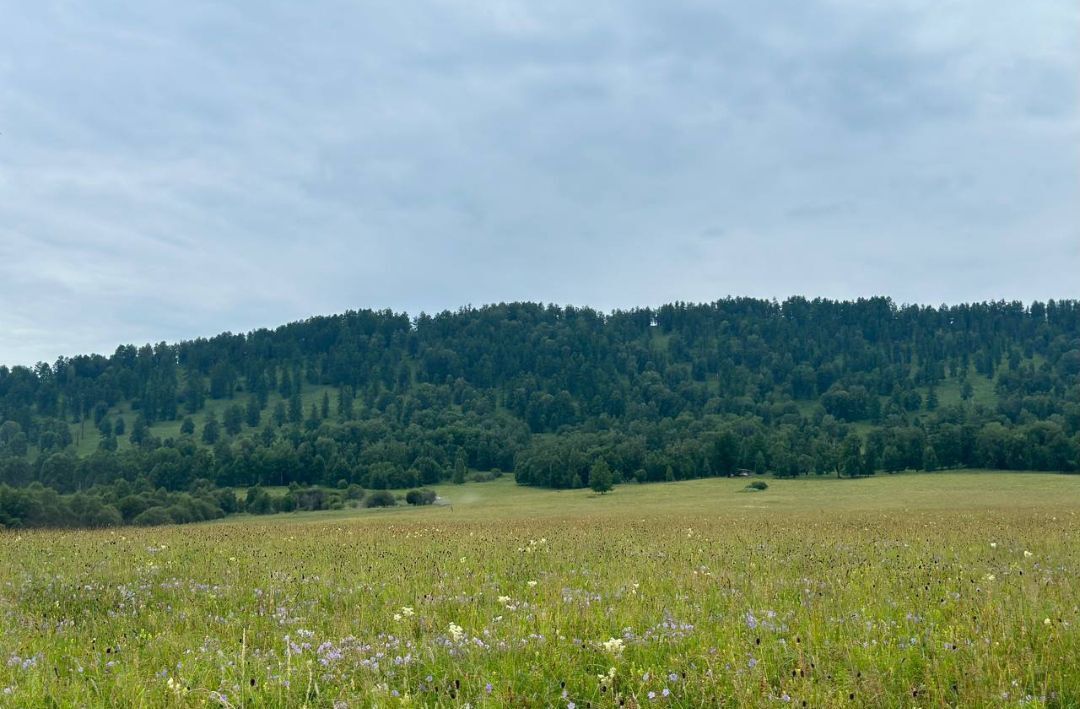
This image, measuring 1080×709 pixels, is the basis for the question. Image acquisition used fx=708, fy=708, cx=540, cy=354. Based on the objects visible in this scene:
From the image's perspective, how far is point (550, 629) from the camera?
7.30 meters

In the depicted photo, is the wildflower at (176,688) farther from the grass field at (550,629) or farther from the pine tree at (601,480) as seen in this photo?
the pine tree at (601,480)

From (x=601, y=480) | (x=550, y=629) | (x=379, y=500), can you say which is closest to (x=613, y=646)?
(x=550, y=629)

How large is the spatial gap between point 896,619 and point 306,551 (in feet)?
40.2

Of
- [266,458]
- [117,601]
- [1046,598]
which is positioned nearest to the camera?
[1046,598]

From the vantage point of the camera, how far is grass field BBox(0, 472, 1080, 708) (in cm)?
580

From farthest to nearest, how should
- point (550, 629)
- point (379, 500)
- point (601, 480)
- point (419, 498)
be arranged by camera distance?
point (379, 500) → point (419, 498) → point (601, 480) → point (550, 629)

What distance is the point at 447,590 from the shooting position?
10.1 metres

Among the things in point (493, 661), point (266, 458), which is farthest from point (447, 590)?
point (266, 458)

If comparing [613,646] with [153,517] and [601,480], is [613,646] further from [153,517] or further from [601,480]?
[601,480]

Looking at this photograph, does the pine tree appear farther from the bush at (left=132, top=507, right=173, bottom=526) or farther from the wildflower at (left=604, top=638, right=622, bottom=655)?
the wildflower at (left=604, top=638, right=622, bottom=655)

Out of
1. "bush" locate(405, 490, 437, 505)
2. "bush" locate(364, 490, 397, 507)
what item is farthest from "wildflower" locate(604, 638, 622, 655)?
"bush" locate(364, 490, 397, 507)

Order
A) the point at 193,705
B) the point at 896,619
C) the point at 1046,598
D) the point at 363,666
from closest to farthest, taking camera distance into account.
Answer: the point at 193,705, the point at 363,666, the point at 896,619, the point at 1046,598

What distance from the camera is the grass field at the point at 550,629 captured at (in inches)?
228

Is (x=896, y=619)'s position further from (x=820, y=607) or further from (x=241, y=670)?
(x=241, y=670)
